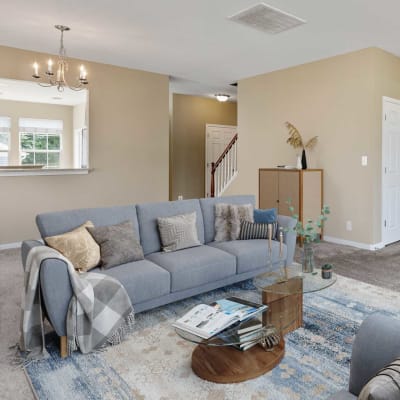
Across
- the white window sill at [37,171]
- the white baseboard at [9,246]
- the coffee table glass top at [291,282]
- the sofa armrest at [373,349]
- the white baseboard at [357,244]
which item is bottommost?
the white baseboard at [9,246]

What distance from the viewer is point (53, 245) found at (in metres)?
2.75

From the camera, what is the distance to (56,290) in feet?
7.51

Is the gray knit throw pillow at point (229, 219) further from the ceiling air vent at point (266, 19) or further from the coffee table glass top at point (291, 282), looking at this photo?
the ceiling air vent at point (266, 19)

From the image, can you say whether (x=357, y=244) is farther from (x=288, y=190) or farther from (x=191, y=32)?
(x=191, y=32)

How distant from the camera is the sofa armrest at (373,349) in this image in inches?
51.4

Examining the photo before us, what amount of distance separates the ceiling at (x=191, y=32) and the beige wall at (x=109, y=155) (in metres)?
0.28

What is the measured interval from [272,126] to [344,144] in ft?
4.76

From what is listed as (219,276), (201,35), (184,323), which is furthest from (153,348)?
(201,35)

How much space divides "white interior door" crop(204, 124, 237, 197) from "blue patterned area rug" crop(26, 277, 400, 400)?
20.8ft

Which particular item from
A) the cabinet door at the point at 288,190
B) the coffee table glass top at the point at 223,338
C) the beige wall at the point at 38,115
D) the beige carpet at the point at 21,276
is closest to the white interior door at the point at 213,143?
the cabinet door at the point at 288,190

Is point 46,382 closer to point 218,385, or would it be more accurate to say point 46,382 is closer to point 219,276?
point 218,385

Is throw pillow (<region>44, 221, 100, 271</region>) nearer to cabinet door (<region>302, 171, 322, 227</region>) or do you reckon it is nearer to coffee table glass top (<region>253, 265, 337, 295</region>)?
coffee table glass top (<region>253, 265, 337, 295</region>)

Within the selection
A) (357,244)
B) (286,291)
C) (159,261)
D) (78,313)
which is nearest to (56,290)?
(78,313)

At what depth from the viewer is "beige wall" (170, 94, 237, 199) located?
855cm
